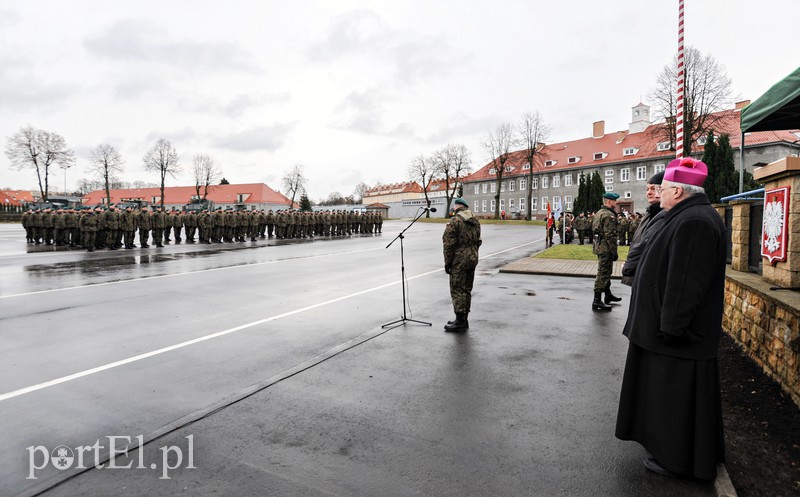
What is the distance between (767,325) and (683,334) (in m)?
2.64

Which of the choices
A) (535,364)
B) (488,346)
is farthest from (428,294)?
(535,364)

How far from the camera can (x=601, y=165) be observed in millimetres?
71062

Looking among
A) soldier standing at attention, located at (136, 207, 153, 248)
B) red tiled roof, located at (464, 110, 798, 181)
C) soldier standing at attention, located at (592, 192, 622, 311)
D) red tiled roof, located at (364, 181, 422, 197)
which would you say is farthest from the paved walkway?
red tiled roof, located at (364, 181, 422, 197)

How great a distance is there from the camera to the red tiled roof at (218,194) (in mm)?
102812

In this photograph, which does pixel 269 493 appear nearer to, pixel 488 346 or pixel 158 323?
pixel 488 346

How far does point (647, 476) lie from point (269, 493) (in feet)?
7.83

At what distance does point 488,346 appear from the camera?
19.2ft

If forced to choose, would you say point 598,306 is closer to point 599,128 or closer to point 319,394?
point 319,394

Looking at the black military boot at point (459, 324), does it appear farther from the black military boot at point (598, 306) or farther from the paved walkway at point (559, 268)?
the paved walkway at point (559, 268)

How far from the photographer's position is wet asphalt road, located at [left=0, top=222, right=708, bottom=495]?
292 cm

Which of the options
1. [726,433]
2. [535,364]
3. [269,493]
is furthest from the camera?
[535,364]

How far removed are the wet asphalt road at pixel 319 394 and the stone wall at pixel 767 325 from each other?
4.46 ft

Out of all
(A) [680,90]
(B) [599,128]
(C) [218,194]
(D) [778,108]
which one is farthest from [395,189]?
(D) [778,108]

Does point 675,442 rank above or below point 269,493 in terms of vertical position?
above
